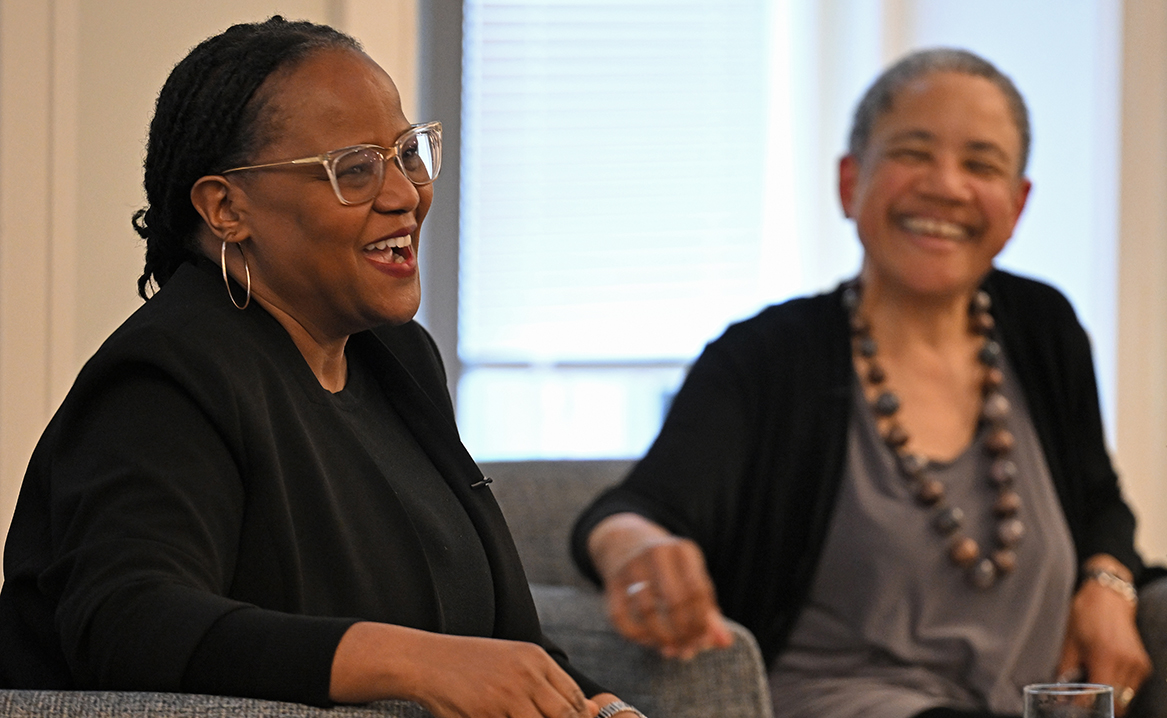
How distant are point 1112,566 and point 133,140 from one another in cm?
173

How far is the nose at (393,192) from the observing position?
1.24 m

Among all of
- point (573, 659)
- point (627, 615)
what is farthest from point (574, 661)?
point (627, 615)

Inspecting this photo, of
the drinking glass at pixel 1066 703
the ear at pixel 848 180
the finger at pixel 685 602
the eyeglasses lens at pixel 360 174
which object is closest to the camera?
the drinking glass at pixel 1066 703

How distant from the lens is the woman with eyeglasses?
99 centimetres

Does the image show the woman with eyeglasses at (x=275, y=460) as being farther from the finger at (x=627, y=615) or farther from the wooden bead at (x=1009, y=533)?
the wooden bead at (x=1009, y=533)

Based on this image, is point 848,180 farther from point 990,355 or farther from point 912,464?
point 912,464

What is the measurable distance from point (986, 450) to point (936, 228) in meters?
0.35

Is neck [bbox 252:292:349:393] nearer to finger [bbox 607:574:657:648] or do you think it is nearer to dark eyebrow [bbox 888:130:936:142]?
finger [bbox 607:574:657:648]

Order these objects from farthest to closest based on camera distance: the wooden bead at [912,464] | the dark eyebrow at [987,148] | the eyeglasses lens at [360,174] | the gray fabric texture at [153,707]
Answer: the dark eyebrow at [987,148], the wooden bead at [912,464], the eyeglasses lens at [360,174], the gray fabric texture at [153,707]

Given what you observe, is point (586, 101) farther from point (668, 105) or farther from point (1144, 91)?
point (1144, 91)

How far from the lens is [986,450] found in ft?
6.63

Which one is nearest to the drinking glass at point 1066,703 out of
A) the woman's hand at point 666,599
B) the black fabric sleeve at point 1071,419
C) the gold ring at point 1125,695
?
the woman's hand at point 666,599

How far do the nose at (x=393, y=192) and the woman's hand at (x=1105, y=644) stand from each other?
1.22 metres

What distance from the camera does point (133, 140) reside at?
228 cm
